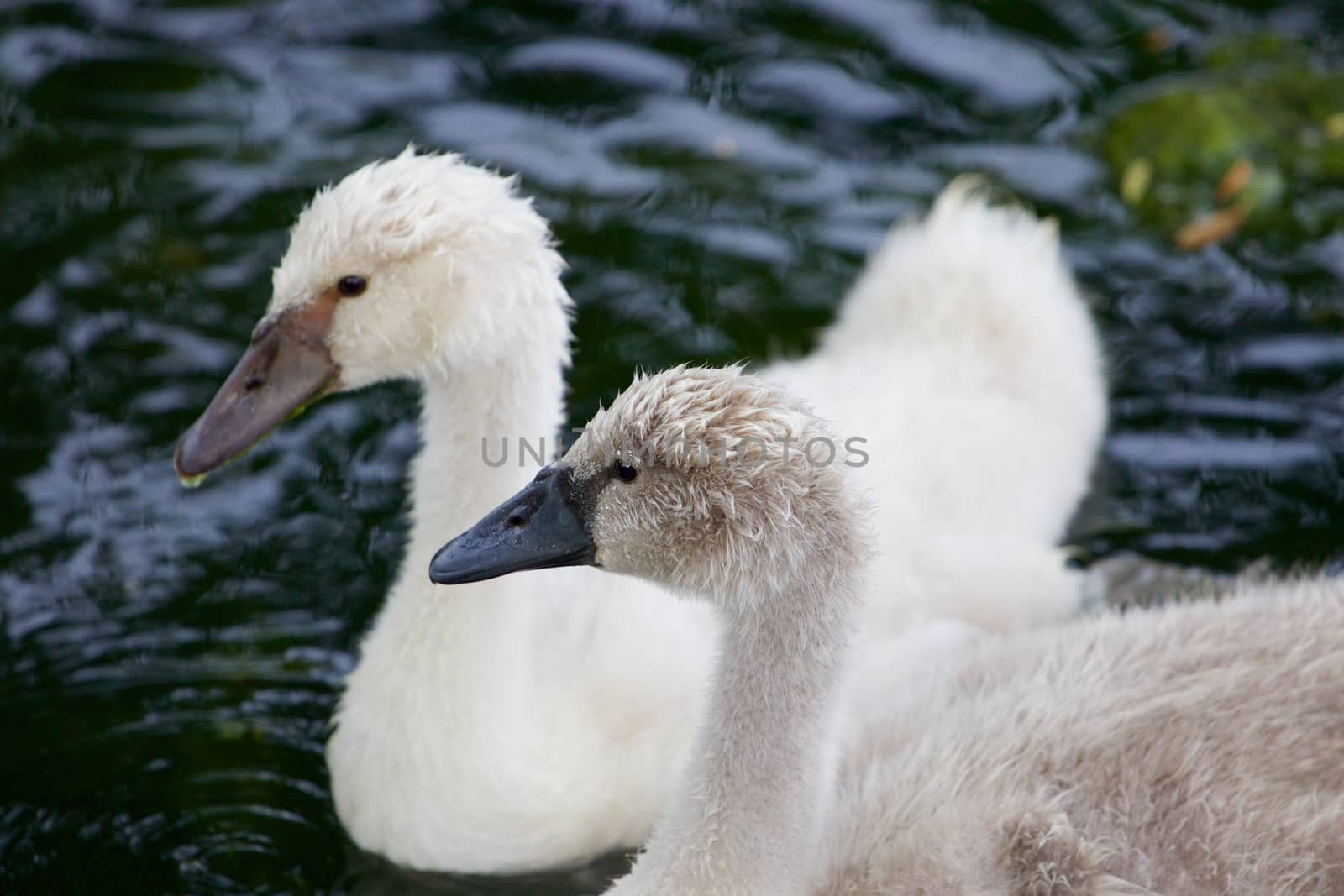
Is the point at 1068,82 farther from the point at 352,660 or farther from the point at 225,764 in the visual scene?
the point at 225,764

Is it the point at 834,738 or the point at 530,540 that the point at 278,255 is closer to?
the point at 530,540

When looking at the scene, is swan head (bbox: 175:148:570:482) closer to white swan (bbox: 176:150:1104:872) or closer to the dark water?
A: white swan (bbox: 176:150:1104:872)

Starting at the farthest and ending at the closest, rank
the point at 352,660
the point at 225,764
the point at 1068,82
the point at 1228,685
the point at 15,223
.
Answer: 1. the point at 1068,82
2. the point at 15,223
3. the point at 352,660
4. the point at 225,764
5. the point at 1228,685

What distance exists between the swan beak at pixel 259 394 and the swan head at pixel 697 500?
1003mm

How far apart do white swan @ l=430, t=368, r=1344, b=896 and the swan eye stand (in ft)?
3.01

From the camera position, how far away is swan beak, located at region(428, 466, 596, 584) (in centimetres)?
398

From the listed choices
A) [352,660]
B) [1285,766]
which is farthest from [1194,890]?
[352,660]

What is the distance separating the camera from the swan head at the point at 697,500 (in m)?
3.76

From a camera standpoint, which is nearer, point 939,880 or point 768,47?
point 939,880

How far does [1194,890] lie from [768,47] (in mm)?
5184

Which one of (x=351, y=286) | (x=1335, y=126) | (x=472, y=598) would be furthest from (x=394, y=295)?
(x=1335, y=126)

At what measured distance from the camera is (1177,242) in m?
7.38

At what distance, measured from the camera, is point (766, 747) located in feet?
12.8

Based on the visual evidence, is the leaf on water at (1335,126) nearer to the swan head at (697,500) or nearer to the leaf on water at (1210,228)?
the leaf on water at (1210,228)
